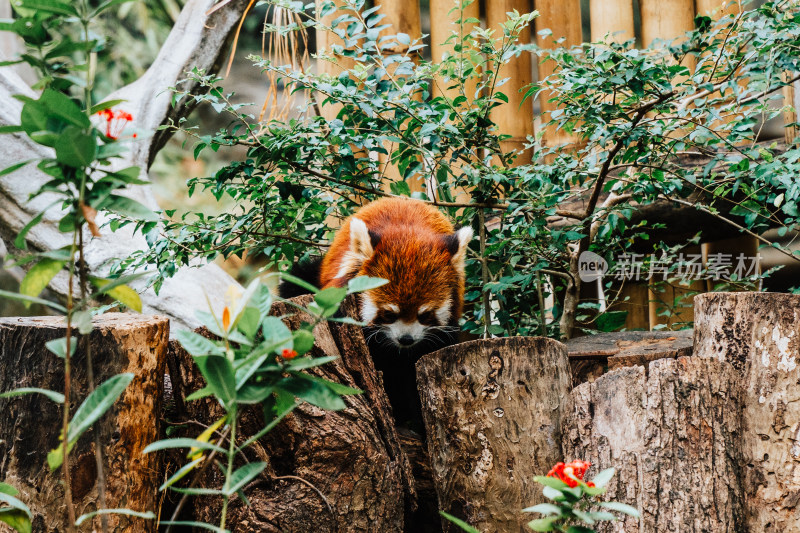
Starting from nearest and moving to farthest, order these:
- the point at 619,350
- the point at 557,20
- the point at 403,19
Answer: the point at 619,350 → the point at 403,19 → the point at 557,20

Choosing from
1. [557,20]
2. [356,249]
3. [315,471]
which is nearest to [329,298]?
[315,471]

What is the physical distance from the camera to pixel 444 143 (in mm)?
2494

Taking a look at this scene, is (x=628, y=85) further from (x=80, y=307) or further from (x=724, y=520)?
(x=80, y=307)

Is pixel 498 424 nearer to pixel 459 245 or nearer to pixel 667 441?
pixel 667 441

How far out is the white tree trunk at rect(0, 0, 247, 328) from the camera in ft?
12.6

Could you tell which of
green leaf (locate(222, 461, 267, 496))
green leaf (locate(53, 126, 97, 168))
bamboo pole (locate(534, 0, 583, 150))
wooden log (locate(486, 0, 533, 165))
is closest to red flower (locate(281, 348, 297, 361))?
green leaf (locate(222, 461, 267, 496))

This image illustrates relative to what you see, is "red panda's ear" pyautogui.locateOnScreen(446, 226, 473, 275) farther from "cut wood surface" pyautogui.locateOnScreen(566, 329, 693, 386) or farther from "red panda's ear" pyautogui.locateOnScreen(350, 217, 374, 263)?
"cut wood surface" pyautogui.locateOnScreen(566, 329, 693, 386)

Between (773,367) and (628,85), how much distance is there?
3.22ft

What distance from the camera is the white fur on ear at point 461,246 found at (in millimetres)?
2688

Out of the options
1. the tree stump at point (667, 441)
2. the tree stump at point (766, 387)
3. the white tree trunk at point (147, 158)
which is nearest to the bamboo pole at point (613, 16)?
the white tree trunk at point (147, 158)

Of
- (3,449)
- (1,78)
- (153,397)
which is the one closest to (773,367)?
(153,397)

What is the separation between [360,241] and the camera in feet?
8.57

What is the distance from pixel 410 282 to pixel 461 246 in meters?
0.25

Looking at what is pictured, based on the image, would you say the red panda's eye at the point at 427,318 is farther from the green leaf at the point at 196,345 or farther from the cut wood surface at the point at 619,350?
the green leaf at the point at 196,345
